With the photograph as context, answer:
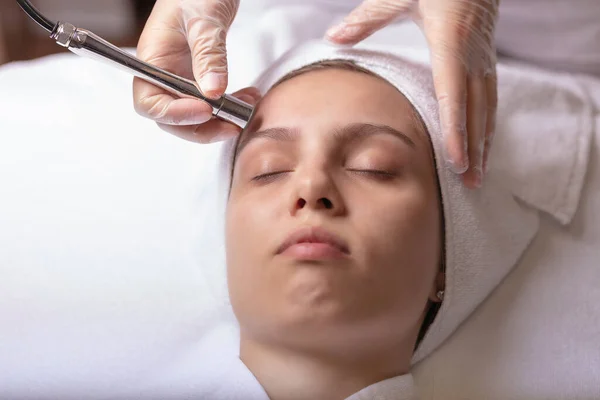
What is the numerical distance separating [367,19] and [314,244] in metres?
0.49

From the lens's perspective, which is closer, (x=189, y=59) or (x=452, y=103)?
(x=452, y=103)

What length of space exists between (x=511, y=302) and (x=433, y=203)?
0.31m

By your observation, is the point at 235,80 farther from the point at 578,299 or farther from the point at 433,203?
the point at 578,299

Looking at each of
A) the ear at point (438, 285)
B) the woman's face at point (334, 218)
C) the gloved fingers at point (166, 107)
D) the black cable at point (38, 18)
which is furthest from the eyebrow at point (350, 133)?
the black cable at point (38, 18)

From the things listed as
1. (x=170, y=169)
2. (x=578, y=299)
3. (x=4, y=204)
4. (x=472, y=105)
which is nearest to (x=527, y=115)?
(x=472, y=105)

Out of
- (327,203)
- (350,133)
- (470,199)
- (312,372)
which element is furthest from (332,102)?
(312,372)

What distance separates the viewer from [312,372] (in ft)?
3.13

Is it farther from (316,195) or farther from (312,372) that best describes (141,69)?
(312,372)

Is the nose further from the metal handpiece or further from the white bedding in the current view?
the white bedding

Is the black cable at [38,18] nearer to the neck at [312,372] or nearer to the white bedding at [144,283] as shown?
the white bedding at [144,283]

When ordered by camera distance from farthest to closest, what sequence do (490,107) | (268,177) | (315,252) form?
(490,107) < (268,177) < (315,252)

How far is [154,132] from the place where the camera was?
1354 millimetres

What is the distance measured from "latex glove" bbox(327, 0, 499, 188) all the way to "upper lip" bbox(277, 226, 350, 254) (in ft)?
0.87

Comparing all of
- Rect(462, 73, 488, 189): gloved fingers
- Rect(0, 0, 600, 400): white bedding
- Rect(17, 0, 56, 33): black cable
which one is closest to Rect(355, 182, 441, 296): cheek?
Rect(462, 73, 488, 189): gloved fingers
